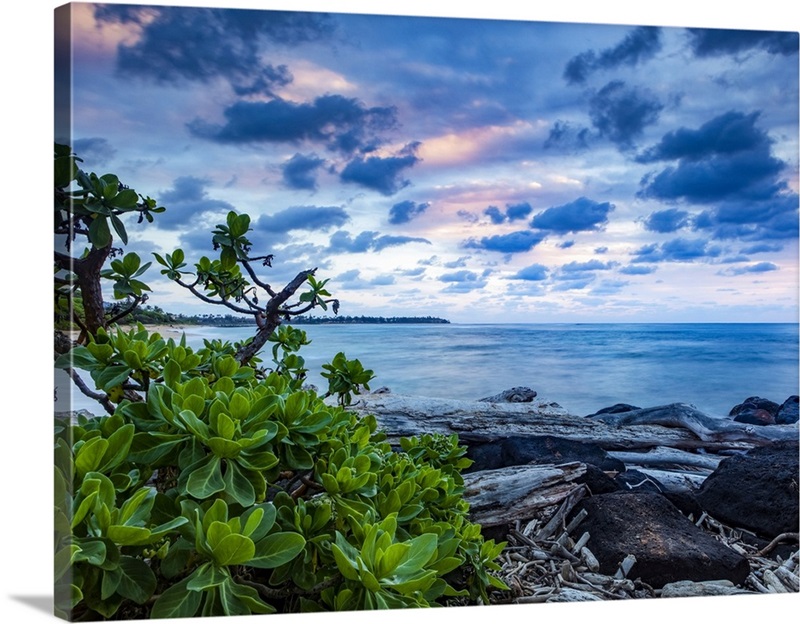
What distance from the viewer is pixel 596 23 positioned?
3.06 metres

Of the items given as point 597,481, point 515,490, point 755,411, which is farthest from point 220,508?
point 755,411

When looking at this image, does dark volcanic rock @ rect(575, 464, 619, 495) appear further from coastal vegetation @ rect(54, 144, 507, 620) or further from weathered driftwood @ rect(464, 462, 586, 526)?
coastal vegetation @ rect(54, 144, 507, 620)

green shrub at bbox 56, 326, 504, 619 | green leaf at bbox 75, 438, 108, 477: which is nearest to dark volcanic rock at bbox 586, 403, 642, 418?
green shrub at bbox 56, 326, 504, 619

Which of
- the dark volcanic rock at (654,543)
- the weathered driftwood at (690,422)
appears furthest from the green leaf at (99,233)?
the weathered driftwood at (690,422)

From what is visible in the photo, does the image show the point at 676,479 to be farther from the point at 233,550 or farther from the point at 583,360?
the point at 233,550

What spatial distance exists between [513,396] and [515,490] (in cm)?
39

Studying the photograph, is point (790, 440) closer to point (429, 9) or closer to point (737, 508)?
point (737, 508)

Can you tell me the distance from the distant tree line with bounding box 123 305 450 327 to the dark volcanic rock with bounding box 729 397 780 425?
52.5 inches

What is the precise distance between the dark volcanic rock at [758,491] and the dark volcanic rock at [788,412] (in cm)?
10

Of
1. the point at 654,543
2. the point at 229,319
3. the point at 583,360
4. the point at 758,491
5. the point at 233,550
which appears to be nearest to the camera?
the point at 233,550

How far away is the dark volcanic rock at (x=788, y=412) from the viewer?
3.39m

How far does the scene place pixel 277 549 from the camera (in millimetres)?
1531

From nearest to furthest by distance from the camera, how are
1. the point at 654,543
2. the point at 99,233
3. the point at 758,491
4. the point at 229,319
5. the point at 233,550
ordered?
1. the point at 233,550
2. the point at 99,233
3. the point at 654,543
4. the point at 229,319
5. the point at 758,491

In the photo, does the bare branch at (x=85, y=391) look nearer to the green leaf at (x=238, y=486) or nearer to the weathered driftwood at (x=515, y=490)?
the green leaf at (x=238, y=486)
